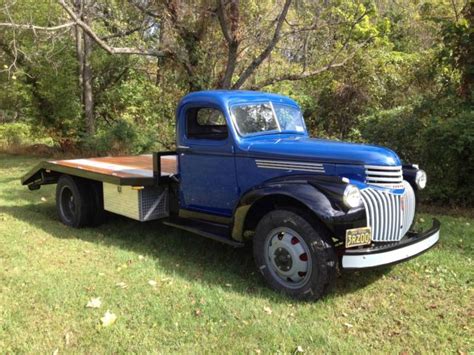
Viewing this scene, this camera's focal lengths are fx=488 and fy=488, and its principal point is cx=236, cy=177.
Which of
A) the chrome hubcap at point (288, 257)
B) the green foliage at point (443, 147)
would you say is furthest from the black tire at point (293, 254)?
the green foliage at point (443, 147)

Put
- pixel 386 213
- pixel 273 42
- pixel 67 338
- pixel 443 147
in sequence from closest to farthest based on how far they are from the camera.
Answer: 1. pixel 67 338
2. pixel 386 213
3. pixel 443 147
4. pixel 273 42

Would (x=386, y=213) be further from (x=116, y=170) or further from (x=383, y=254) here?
(x=116, y=170)

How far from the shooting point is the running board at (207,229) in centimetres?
500

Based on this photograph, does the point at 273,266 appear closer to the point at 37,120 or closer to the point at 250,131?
the point at 250,131

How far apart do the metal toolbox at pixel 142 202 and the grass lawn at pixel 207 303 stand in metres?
0.42

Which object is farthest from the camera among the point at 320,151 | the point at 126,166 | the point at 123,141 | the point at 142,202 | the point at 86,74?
the point at 86,74

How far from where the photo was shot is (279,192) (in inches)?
175

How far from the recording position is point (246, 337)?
12.4 feet

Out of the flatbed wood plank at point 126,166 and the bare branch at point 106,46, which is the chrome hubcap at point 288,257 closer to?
the flatbed wood plank at point 126,166

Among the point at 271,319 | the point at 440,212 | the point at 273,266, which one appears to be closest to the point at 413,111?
the point at 440,212

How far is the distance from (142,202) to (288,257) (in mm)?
2247

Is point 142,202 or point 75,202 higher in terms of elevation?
point 142,202

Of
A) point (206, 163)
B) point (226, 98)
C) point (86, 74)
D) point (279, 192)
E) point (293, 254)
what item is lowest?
point (293, 254)

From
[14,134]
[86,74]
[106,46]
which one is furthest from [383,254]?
[14,134]
